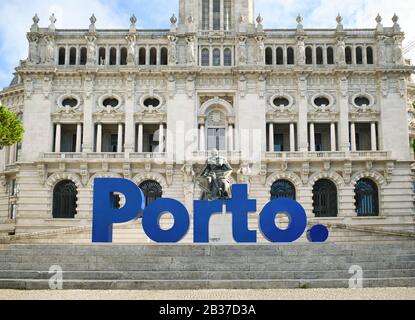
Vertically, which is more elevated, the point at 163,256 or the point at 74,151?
the point at 74,151

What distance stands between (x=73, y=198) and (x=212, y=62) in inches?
704

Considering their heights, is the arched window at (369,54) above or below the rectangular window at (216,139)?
above

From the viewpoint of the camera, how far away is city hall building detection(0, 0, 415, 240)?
44.4m

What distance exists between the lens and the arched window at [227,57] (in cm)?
4822

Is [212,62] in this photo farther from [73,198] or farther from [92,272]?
[92,272]

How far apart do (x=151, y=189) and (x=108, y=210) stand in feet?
62.5

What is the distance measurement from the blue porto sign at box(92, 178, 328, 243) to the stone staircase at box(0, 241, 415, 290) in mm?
1793

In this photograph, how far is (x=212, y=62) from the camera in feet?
158

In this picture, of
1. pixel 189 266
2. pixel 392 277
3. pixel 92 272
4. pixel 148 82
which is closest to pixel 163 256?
pixel 189 266

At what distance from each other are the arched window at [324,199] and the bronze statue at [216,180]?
1757cm

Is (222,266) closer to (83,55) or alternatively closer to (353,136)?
(353,136)

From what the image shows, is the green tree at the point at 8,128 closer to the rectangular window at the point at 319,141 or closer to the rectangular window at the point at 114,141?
the rectangular window at the point at 114,141

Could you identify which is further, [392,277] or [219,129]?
[219,129]

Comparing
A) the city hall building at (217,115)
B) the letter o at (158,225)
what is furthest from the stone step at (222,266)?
the city hall building at (217,115)
